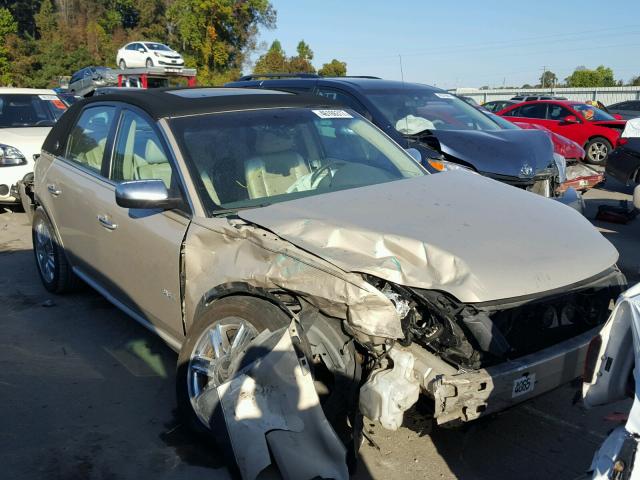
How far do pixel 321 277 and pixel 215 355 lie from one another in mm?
750

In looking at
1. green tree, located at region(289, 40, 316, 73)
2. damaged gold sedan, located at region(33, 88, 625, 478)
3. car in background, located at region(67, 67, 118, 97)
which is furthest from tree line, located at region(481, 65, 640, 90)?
damaged gold sedan, located at region(33, 88, 625, 478)

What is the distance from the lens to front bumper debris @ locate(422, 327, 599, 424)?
265 centimetres

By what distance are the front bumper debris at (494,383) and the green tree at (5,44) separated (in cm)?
4189

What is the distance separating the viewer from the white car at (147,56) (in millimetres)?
29188

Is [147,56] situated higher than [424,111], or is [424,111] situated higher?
[147,56]

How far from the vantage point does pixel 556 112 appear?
53.6 ft

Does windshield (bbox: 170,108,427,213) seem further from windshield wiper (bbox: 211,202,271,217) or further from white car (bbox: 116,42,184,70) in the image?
white car (bbox: 116,42,184,70)

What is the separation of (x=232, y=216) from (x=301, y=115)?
1179 millimetres

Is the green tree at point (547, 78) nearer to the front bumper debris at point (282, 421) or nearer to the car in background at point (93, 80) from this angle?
the car in background at point (93, 80)

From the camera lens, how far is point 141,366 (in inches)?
168

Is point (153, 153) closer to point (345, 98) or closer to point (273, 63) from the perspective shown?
point (345, 98)

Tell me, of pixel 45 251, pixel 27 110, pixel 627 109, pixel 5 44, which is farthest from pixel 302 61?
pixel 45 251

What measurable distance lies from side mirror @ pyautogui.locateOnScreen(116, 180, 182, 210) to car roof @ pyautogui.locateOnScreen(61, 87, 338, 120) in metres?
0.58

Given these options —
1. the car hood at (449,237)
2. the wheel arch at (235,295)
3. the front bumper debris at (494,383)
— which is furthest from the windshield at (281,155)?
the front bumper debris at (494,383)
